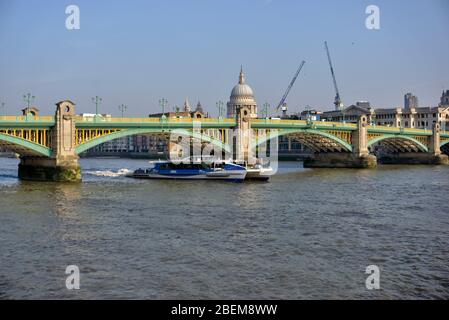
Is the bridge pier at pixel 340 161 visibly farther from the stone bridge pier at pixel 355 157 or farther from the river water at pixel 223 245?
the river water at pixel 223 245

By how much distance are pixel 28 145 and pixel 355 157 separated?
51.4 m

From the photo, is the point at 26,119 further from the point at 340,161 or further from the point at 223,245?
the point at 340,161

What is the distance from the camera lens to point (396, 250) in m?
23.8

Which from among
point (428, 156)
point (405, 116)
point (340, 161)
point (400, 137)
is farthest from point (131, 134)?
point (405, 116)

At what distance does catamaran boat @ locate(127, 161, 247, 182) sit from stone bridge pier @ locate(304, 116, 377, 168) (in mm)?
32118

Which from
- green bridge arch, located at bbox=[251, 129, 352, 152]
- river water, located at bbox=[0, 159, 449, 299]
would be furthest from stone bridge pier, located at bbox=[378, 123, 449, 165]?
river water, located at bbox=[0, 159, 449, 299]

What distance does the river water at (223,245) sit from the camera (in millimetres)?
18312

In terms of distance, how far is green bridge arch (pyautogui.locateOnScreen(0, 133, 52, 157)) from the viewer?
169 ft
